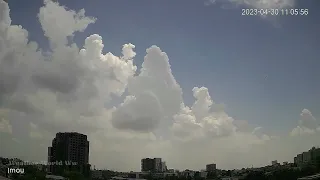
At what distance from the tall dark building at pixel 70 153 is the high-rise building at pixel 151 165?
9283 mm

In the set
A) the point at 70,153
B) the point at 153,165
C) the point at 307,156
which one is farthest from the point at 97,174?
the point at 307,156

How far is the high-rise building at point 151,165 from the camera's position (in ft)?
94.4

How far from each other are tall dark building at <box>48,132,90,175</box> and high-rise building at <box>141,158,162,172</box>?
9.28 metres

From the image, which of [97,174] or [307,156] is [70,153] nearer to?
[97,174]

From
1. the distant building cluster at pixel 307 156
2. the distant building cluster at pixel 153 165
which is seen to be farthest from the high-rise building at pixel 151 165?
the distant building cluster at pixel 307 156

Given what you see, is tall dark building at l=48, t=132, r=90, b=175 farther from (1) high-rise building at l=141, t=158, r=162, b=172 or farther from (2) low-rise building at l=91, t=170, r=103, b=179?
(1) high-rise building at l=141, t=158, r=162, b=172

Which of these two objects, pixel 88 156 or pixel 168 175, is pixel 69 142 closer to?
pixel 88 156

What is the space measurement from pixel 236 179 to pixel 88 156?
1109cm

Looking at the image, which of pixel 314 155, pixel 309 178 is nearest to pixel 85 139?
pixel 309 178

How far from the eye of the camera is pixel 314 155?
26125mm

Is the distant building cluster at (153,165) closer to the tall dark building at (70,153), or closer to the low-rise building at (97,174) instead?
the low-rise building at (97,174)

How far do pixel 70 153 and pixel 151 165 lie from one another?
10.9 m

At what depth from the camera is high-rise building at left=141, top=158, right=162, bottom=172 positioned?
1133 inches

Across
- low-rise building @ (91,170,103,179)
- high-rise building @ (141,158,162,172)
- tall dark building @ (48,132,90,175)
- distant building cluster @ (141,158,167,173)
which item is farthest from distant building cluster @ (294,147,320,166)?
tall dark building @ (48,132,90,175)
